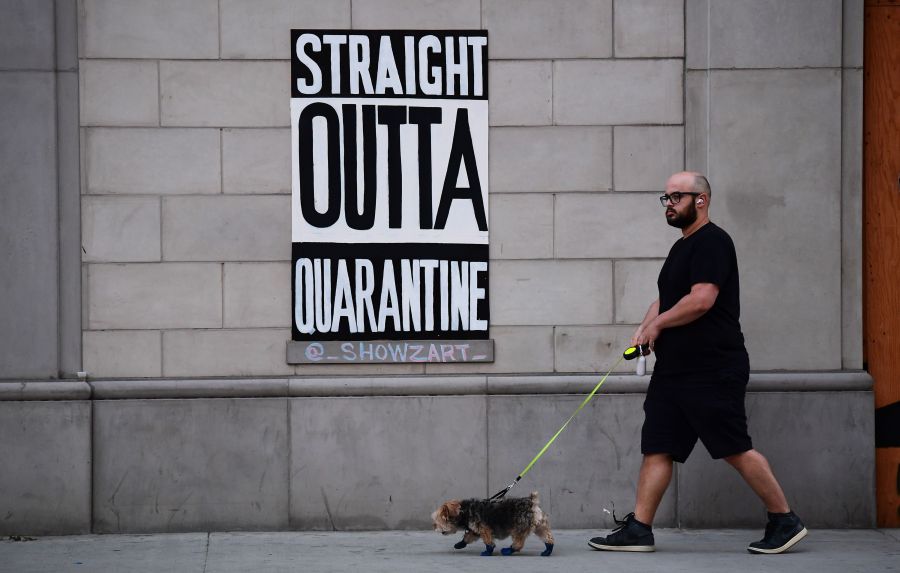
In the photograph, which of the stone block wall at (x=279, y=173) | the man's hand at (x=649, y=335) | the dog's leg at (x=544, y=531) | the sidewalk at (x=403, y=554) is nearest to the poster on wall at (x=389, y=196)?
the stone block wall at (x=279, y=173)

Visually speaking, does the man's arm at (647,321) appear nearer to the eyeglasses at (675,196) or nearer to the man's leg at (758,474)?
the eyeglasses at (675,196)

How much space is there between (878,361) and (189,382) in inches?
166

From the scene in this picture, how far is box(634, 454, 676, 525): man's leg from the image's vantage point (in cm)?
655

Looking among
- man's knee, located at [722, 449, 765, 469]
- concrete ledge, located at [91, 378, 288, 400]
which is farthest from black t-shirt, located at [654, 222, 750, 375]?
concrete ledge, located at [91, 378, 288, 400]

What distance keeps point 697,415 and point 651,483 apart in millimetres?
448

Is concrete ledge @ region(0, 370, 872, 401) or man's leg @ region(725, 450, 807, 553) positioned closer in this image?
man's leg @ region(725, 450, 807, 553)

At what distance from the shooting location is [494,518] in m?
6.31

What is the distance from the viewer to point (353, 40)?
7316 mm

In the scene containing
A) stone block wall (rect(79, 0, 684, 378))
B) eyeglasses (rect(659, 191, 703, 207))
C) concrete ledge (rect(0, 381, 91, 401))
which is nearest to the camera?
eyeglasses (rect(659, 191, 703, 207))

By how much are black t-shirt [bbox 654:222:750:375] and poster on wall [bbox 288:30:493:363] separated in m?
1.30

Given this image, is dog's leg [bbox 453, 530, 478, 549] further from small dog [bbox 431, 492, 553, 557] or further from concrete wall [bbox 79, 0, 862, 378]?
concrete wall [bbox 79, 0, 862, 378]

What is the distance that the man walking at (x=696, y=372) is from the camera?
6.41 m

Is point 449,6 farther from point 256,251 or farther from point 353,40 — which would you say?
point 256,251

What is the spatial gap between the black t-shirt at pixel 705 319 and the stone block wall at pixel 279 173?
3.01ft
